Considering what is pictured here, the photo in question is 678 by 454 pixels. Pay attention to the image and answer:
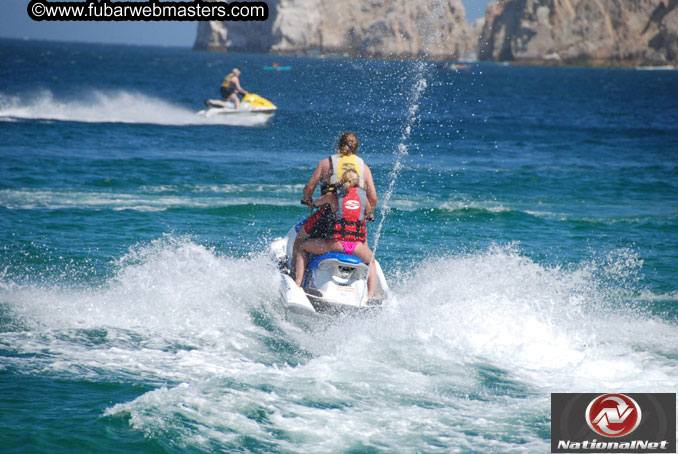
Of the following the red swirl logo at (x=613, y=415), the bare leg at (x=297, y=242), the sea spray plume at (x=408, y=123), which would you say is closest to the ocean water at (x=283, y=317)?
the sea spray plume at (x=408, y=123)

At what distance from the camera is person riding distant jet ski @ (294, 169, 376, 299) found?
6684 mm

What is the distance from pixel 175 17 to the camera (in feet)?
35.0

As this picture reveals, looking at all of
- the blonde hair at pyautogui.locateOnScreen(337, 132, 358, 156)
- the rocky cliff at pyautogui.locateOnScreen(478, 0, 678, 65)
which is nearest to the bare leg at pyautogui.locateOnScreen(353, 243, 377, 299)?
the blonde hair at pyautogui.locateOnScreen(337, 132, 358, 156)

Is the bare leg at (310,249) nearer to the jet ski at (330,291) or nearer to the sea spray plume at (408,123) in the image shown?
the jet ski at (330,291)

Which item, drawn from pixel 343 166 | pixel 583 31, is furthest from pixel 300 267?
pixel 583 31

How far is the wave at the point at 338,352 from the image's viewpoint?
5020 mm

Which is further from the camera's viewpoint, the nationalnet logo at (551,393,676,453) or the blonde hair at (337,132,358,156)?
the blonde hair at (337,132,358,156)

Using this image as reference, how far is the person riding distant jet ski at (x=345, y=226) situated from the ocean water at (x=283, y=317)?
618 mm

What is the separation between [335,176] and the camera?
6770 millimetres

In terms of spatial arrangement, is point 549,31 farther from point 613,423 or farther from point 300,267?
point 613,423

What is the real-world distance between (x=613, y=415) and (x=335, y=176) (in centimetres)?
319

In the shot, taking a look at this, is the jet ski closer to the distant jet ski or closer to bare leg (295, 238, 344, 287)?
bare leg (295, 238, 344, 287)

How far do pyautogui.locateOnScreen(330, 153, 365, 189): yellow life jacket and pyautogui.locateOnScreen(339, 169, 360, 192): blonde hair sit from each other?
0.29 ft

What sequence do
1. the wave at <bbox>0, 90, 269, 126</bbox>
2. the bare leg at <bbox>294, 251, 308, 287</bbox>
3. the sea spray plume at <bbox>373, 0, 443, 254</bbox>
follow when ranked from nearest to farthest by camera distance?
the bare leg at <bbox>294, 251, 308, 287</bbox>
the sea spray plume at <bbox>373, 0, 443, 254</bbox>
the wave at <bbox>0, 90, 269, 126</bbox>
